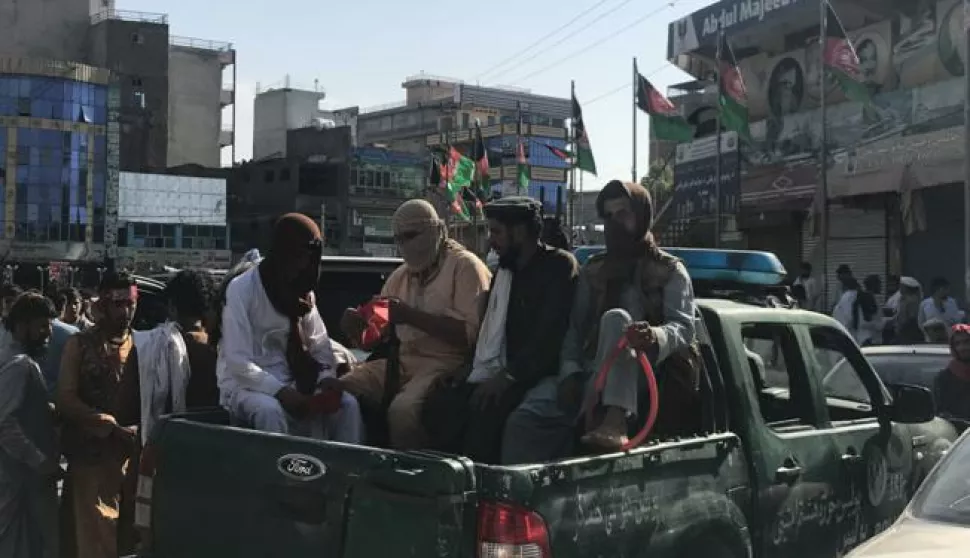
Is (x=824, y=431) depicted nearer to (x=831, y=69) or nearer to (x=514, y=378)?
(x=514, y=378)

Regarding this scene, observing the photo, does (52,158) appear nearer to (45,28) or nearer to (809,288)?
(45,28)

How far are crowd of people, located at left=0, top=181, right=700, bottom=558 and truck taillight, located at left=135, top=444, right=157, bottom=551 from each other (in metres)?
0.49

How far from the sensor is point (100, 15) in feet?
239

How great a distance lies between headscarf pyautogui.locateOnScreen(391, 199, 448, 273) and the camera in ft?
14.8

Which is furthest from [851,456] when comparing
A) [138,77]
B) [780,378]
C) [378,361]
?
[138,77]

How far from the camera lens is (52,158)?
59.3m

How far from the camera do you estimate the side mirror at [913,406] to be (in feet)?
15.1

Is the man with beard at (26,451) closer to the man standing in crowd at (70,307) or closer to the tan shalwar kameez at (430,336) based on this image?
the tan shalwar kameez at (430,336)

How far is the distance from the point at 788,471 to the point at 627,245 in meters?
1.14

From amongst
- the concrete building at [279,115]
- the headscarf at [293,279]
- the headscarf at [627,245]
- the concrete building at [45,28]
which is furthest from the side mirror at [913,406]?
the concrete building at [279,115]

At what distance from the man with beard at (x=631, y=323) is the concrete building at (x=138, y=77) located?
68159 millimetres

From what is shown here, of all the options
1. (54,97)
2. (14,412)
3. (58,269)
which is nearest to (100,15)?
(54,97)

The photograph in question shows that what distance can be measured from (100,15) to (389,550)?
77.8 meters

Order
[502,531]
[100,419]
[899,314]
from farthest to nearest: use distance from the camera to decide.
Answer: [899,314], [100,419], [502,531]
